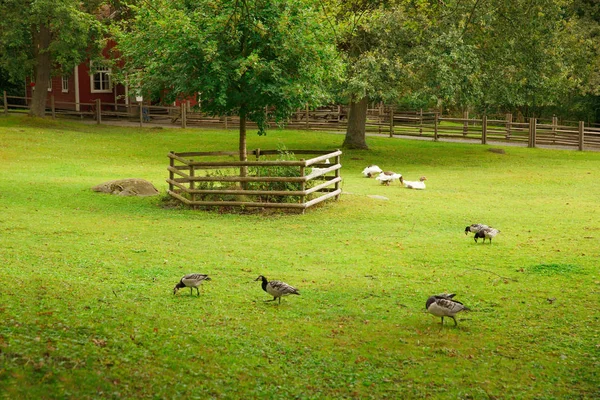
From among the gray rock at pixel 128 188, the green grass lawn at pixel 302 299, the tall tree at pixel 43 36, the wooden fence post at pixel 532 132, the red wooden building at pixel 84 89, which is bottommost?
the green grass lawn at pixel 302 299

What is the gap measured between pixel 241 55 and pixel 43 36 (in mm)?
31072

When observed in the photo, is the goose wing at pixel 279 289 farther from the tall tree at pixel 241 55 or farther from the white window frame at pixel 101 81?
the white window frame at pixel 101 81

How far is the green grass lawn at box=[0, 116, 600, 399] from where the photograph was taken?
7809mm

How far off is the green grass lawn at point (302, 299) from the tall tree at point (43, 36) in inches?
810

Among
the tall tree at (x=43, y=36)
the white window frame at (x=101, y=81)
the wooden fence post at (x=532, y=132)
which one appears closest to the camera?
the tall tree at (x=43, y=36)

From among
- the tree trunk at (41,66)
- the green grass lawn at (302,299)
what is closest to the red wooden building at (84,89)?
the tree trunk at (41,66)

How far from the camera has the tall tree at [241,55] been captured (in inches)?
789

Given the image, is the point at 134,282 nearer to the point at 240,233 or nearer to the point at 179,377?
the point at 179,377

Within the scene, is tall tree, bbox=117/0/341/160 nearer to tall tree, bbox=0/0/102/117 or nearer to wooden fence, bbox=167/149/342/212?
wooden fence, bbox=167/149/342/212

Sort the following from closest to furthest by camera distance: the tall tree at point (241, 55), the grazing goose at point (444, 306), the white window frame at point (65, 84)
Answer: the grazing goose at point (444, 306), the tall tree at point (241, 55), the white window frame at point (65, 84)

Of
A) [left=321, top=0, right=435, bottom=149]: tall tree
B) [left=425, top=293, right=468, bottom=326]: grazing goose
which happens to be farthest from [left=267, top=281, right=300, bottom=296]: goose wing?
[left=321, top=0, right=435, bottom=149]: tall tree

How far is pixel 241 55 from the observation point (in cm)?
2088

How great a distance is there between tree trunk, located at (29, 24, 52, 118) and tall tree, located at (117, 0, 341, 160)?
28651 mm

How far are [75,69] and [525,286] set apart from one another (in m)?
48.8
